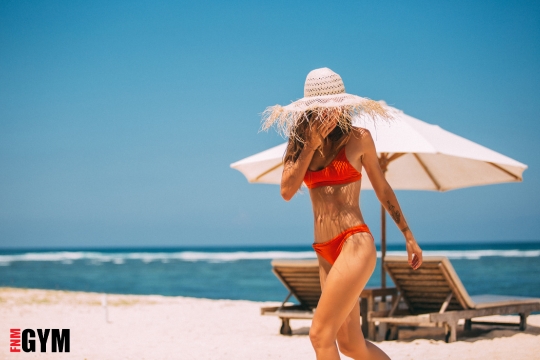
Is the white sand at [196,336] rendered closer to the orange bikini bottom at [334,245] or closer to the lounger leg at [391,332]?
the lounger leg at [391,332]

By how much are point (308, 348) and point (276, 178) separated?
238 centimetres

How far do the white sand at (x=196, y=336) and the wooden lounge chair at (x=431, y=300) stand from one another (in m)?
0.25

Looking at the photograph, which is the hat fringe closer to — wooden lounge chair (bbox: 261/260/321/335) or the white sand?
the white sand

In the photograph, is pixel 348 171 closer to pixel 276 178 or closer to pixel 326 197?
pixel 326 197

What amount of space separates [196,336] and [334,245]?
15.2 feet

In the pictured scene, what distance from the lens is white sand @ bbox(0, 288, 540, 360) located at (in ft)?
20.0

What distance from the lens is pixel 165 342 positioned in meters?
6.98

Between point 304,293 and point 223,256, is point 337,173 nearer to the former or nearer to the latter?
point 304,293

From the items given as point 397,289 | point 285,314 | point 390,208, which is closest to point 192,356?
point 285,314

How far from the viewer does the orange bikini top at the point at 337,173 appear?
125 inches

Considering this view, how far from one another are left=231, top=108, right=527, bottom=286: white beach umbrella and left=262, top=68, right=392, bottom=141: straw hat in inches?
105

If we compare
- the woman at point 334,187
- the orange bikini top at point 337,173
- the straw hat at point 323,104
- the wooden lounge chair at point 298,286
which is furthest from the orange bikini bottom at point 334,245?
the wooden lounge chair at point 298,286

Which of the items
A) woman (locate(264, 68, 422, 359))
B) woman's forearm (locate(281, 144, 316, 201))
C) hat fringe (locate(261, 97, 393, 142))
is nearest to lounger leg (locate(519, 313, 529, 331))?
woman (locate(264, 68, 422, 359))

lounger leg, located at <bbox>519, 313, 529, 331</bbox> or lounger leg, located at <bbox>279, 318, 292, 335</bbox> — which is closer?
lounger leg, located at <bbox>519, 313, 529, 331</bbox>
